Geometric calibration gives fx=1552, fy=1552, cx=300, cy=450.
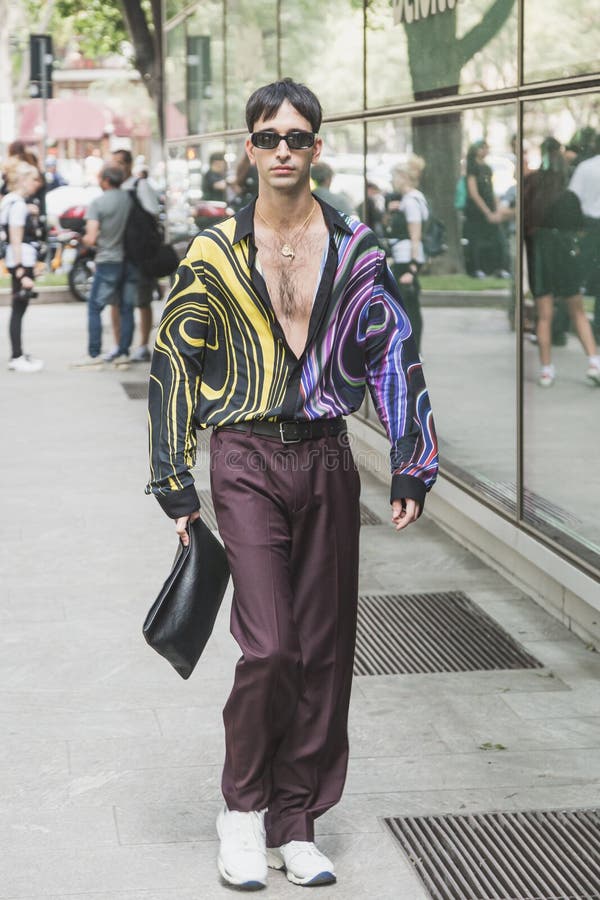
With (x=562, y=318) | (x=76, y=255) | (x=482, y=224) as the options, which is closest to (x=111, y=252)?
(x=482, y=224)

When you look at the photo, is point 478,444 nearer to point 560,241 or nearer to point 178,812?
point 560,241

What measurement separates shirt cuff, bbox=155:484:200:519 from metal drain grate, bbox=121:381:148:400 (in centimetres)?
858

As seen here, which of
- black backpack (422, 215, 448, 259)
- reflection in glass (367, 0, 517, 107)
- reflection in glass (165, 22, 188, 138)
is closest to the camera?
reflection in glass (367, 0, 517, 107)

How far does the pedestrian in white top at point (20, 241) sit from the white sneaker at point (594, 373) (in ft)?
27.3

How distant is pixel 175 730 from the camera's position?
5.02 metres

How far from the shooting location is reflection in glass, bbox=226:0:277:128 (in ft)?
42.8

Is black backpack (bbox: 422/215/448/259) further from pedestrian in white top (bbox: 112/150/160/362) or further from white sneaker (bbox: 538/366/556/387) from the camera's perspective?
pedestrian in white top (bbox: 112/150/160/362)

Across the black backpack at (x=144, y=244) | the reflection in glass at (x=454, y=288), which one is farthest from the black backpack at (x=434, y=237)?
the black backpack at (x=144, y=244)

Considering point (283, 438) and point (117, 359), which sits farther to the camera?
point (117, 359)

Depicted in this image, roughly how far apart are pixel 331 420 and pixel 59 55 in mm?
55158

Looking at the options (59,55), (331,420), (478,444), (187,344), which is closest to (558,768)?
(331,420)

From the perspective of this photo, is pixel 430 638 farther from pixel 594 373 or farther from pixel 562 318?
pixel 562 318

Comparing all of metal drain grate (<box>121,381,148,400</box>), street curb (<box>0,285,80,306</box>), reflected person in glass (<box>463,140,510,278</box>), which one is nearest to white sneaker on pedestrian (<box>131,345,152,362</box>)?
metal drain grate (<box>121,381,148,400</box>)

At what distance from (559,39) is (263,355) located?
9.48 ft
